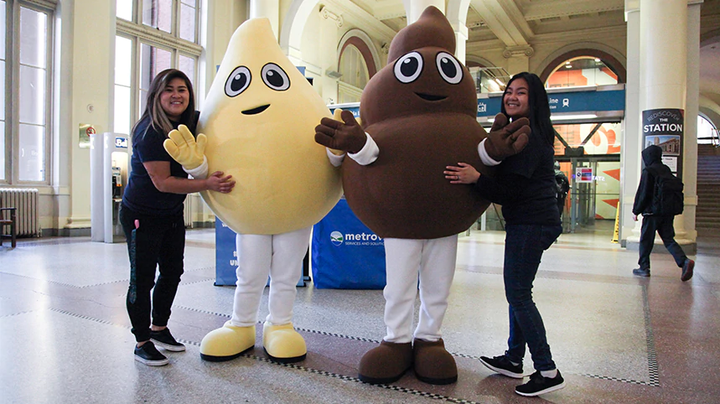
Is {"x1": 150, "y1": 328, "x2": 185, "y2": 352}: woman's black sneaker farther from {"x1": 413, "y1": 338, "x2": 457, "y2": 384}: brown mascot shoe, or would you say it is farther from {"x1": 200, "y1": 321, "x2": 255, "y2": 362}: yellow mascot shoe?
{"x1": 413, "y1": 338, "x2": 457, "y2": 384}: brown mascot shoe

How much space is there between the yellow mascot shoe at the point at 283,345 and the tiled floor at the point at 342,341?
5 centimetres

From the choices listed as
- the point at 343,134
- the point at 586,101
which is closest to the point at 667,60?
the point at 586,101

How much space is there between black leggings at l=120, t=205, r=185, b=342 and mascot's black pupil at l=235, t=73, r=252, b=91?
0.73 m

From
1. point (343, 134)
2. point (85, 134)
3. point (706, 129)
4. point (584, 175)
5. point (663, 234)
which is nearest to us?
point (343, 134)

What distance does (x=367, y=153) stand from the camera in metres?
2.16

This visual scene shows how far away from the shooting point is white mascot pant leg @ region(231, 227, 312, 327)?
100 inches

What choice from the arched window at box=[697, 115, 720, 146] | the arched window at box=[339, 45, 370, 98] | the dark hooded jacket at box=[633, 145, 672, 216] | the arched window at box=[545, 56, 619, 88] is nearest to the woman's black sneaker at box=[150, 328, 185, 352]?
the dark hooded jacket at box=[633, 145, 672, 216]

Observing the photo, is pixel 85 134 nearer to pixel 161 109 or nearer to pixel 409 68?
pixel 161 109

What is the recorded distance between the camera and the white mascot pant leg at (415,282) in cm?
232

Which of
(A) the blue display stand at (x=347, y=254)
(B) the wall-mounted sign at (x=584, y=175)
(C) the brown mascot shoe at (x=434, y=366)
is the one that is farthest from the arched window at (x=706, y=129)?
(C) the brown mascot shoe at (x=434, y=366)

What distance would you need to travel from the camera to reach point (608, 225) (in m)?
14.3

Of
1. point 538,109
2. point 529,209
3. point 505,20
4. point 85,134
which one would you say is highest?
point 505,20

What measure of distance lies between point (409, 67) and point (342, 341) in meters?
1.53

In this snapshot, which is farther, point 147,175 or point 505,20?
point 505,20
